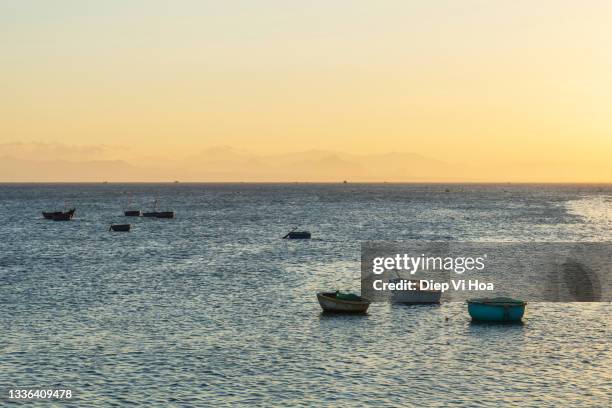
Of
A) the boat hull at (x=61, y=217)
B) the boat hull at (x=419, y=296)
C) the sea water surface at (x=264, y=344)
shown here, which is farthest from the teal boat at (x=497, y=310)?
the boat hull at (x=61, y=217)

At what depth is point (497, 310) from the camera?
188 feet

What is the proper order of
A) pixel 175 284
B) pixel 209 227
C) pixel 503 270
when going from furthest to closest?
1. pixel 209 227
2. pixel 503 270
3. pixel 175 284

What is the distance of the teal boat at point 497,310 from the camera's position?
57281 mm

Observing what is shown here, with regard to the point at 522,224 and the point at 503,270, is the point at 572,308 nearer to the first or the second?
the point at 503,270

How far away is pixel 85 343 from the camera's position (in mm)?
49875

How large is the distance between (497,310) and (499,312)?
201 mm

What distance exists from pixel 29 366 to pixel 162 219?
151012 millimetres

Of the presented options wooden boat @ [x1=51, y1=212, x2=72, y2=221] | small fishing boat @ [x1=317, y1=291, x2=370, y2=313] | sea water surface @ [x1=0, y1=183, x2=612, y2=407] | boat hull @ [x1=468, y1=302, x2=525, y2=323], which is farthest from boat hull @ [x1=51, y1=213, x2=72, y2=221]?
boat hull @ [x1=468, y1=302, x2=525, y2=323]

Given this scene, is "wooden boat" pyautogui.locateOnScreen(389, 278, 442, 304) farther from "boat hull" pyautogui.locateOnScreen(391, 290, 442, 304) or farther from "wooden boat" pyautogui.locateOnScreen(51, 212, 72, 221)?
"wooden boat" pyautogui.locateOnScreen(51, 212, 72, 221)

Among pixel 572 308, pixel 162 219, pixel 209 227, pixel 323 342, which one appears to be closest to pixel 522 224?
pixel 209 227

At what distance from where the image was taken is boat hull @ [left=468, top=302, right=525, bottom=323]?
57.2m

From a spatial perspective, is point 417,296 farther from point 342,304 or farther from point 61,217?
point 61,217

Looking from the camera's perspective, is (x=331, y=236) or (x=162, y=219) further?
(x=162, y=219)

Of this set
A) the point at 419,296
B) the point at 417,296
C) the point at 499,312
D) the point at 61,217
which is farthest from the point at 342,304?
the point at 61,217
